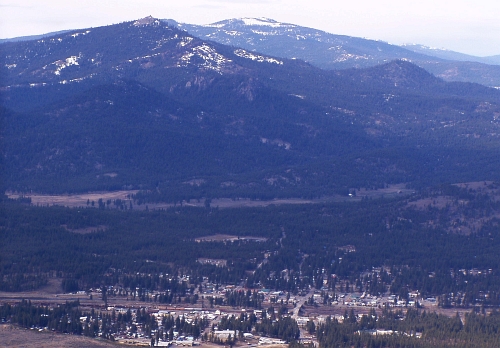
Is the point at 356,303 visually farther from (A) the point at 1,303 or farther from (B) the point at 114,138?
(B) the point at 114,138

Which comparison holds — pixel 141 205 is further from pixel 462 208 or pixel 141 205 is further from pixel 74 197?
pixel 462 208

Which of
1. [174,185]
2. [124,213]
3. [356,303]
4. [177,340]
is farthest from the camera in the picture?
[174,185]

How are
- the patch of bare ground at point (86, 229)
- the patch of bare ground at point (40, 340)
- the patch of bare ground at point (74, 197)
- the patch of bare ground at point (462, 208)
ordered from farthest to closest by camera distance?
1. the patch of bare ground at point (74, 197)
2. the patch of bare ground at point (462, 208)
3. the patch of bare ground at point (86, 229)
4. the patch of bare ground at point (40, 340)

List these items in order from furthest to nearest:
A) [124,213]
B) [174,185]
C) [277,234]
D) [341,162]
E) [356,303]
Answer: [341,162], [174,185], [124,213], [277,234], [356,303]

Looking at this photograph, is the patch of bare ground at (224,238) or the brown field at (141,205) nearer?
the patch of bare ground at (224,238)

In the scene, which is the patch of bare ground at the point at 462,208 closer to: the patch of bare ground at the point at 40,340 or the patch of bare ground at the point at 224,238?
the patch of bare ground at the point at 224,238

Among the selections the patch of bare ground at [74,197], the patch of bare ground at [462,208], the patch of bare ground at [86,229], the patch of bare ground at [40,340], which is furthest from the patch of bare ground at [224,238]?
the patch of bare ground at [40,340]

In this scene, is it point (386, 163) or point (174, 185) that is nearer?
point (174, 185)

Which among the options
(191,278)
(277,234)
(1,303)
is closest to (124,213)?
(277,234)
